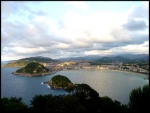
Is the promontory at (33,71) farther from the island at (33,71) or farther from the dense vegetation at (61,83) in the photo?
the dense vegetation at (61,83)

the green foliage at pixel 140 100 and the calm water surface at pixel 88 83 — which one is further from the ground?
the green foliage at pixel 140 100

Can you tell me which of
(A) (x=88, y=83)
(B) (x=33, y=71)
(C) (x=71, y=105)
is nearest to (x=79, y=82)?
(A) (x=88, y=83)

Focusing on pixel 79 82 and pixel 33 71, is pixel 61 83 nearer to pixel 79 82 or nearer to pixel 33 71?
pixel 79 82

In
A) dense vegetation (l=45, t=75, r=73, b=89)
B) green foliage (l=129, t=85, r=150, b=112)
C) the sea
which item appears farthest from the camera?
dense vegetation (l=45, t=75, r=73, b=89)

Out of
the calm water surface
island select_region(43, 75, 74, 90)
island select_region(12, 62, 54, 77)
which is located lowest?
the calm water surface

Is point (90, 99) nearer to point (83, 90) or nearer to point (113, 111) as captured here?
point (83, 90)

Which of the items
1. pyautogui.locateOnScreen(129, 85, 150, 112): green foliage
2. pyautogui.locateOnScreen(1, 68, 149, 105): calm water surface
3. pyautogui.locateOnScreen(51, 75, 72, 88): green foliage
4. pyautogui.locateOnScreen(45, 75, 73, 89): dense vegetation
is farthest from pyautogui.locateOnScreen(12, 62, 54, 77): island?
pyautogui.locateOnScreen(129, 85, 150, 112): green foliage

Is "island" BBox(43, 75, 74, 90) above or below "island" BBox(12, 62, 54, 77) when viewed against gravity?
below

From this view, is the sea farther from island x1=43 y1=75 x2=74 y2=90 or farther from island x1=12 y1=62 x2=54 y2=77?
island x1=12 y1=62 x2=54 y2=77

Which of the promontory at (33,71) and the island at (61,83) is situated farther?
the promontory at (33,71)

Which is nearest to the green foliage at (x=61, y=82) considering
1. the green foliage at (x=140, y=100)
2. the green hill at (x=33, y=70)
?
the green hill at (x=33, y=70)

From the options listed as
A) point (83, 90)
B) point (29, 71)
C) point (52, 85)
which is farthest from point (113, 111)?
point (29, 71)
